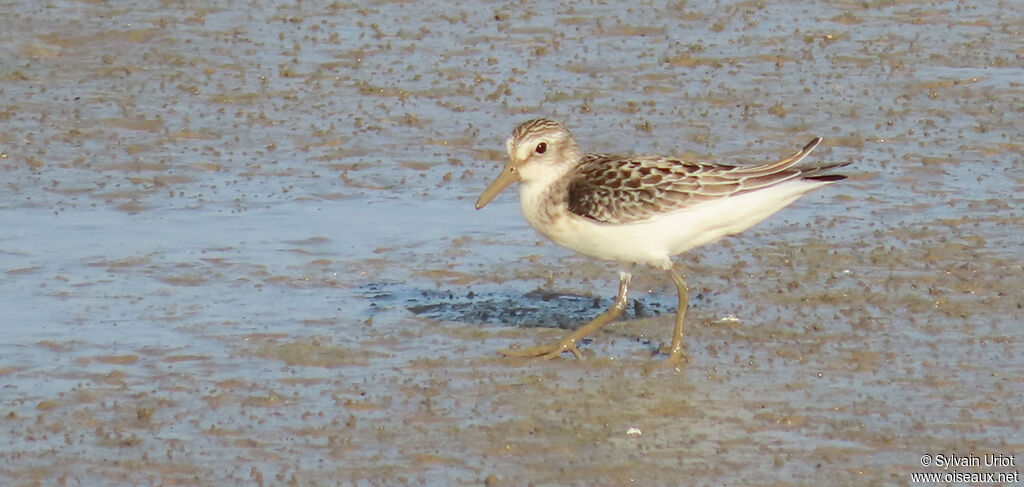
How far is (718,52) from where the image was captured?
14.6 meters

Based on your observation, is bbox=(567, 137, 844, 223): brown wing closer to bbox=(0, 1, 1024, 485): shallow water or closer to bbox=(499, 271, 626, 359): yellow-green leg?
bbox=(499, 271, 626, 359): yellow-green leg

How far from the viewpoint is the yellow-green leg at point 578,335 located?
9.27 metres

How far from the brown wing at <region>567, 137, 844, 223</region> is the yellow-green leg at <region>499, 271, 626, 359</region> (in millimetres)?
508

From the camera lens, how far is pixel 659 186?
365 inches

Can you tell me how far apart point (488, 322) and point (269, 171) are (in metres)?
3.11

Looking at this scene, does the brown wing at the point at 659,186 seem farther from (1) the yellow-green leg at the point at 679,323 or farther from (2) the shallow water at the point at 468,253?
(2) the shallow water at the point at 468,253

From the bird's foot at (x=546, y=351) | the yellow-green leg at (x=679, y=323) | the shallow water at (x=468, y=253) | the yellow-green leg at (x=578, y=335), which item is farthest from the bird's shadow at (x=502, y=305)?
the yellow-green leg at (x=679, y=323)

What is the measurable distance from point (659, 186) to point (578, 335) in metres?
0.92

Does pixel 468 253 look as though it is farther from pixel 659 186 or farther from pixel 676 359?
pixel 676 359

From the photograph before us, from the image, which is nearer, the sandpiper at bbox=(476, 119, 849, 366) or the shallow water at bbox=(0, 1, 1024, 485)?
the shallow water at bbox=(0, 1, 1024, 485)

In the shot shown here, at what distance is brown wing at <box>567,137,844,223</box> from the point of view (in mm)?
9211

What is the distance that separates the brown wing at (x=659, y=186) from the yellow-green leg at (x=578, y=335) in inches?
20.0

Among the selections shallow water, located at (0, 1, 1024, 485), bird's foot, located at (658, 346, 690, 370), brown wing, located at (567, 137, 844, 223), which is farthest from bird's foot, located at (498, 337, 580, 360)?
brown wing, located at (567, 137, 844, 223)

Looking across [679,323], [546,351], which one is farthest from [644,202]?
[546,351]
